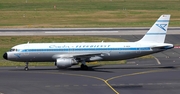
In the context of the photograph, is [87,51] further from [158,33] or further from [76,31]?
[76,31]

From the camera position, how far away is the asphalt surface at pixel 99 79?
48.2 meters

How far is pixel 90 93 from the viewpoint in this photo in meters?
46.4

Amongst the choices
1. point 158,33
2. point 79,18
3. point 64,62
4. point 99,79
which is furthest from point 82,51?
point 79,18

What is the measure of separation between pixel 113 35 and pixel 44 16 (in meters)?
43.1

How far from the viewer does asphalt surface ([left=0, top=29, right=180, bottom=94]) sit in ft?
158

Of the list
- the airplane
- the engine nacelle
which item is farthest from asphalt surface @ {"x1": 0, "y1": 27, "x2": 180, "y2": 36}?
the engine nacelle

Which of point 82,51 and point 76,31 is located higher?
point 76,31

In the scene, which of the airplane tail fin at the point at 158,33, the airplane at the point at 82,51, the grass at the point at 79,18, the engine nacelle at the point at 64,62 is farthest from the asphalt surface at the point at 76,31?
the engine nacelle at the point at 64,62

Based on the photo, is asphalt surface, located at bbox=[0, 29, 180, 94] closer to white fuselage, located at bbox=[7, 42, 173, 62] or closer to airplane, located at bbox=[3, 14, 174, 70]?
airplane, located at bbox=[3, 14, 174, 70]

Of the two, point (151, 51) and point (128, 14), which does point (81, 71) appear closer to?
point (151, 51)

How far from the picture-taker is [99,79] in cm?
5438

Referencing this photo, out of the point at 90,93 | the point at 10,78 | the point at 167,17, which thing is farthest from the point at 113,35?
the point at 90,93

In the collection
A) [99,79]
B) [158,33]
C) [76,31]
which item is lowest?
[99,79]

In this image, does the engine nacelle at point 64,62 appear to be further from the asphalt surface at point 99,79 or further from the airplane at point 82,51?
the airplane at point 82,51
